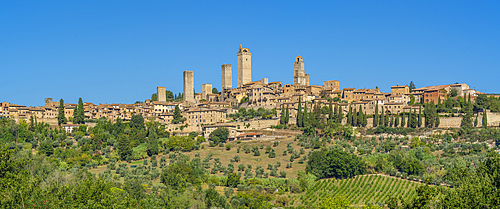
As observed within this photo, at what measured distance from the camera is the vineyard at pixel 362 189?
44625mm

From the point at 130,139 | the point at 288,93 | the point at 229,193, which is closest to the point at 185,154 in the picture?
the point at 130,139

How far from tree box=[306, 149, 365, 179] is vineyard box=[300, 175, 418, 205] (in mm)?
666

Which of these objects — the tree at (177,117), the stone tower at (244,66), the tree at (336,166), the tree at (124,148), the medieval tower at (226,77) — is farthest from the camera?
the medieval tower at (226,77)

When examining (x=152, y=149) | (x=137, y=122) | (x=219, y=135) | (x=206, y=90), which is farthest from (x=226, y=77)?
(x=152, y=149)

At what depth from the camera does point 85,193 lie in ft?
85.5

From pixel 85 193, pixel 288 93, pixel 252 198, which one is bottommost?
pixel 252 198

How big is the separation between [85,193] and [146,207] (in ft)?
16.0

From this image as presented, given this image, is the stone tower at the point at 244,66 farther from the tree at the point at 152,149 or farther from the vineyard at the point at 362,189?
the vineyard at the point at 362,189

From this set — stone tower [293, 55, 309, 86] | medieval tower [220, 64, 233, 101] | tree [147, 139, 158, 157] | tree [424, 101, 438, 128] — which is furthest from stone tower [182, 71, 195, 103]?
tree [424, 101, 438, 128]

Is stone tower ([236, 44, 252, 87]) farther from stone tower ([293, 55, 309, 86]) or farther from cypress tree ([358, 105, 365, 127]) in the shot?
cypress tree ([358, 105, 365, 127])

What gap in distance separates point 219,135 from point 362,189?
22.7 m

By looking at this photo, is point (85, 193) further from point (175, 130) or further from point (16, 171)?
point (175, 130)

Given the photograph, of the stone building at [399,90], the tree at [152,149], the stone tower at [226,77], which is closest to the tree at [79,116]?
the tree at [152,149]

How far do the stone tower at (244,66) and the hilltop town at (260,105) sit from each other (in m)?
3.10
